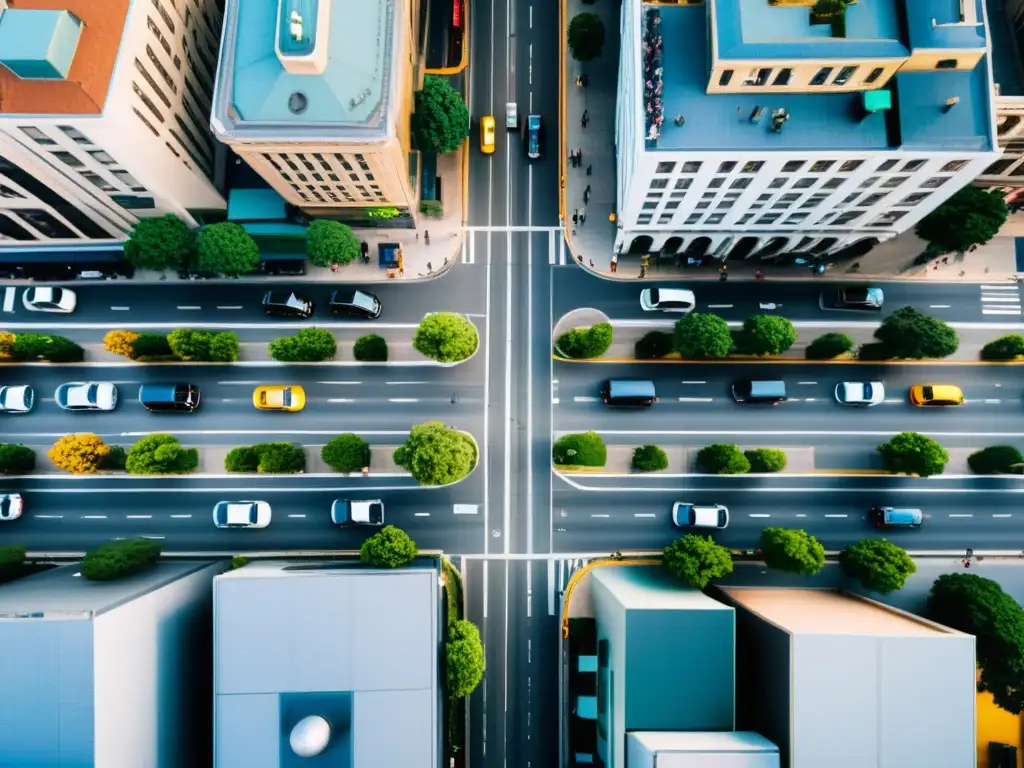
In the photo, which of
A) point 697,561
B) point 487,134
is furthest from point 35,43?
point 697,561

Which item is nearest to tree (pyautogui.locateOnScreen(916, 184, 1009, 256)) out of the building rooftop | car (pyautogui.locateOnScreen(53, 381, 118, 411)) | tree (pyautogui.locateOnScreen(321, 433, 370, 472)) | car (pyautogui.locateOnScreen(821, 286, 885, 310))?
car (pyautogui.locateOnScreen(821, 286, 885, 310))

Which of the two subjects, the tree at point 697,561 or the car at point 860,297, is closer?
the tree at point 697,561

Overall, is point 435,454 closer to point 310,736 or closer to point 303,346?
point 303,346

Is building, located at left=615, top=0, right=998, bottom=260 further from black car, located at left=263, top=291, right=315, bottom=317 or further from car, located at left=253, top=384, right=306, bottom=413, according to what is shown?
car, located at left=253, top=384, right=306, bottom=413

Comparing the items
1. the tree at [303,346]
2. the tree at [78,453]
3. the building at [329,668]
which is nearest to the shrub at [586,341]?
the tree at [303,346]

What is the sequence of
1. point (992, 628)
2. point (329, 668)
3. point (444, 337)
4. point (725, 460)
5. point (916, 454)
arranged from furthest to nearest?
point (725, 460)
point (916, 454)
point (444, 337)
point (992, 628)
point (329, 668)

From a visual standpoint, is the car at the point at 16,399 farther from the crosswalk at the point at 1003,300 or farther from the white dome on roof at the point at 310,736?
the crosswalk at the point at 1003,300

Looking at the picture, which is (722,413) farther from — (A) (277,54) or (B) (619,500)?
(A) (277,54)
